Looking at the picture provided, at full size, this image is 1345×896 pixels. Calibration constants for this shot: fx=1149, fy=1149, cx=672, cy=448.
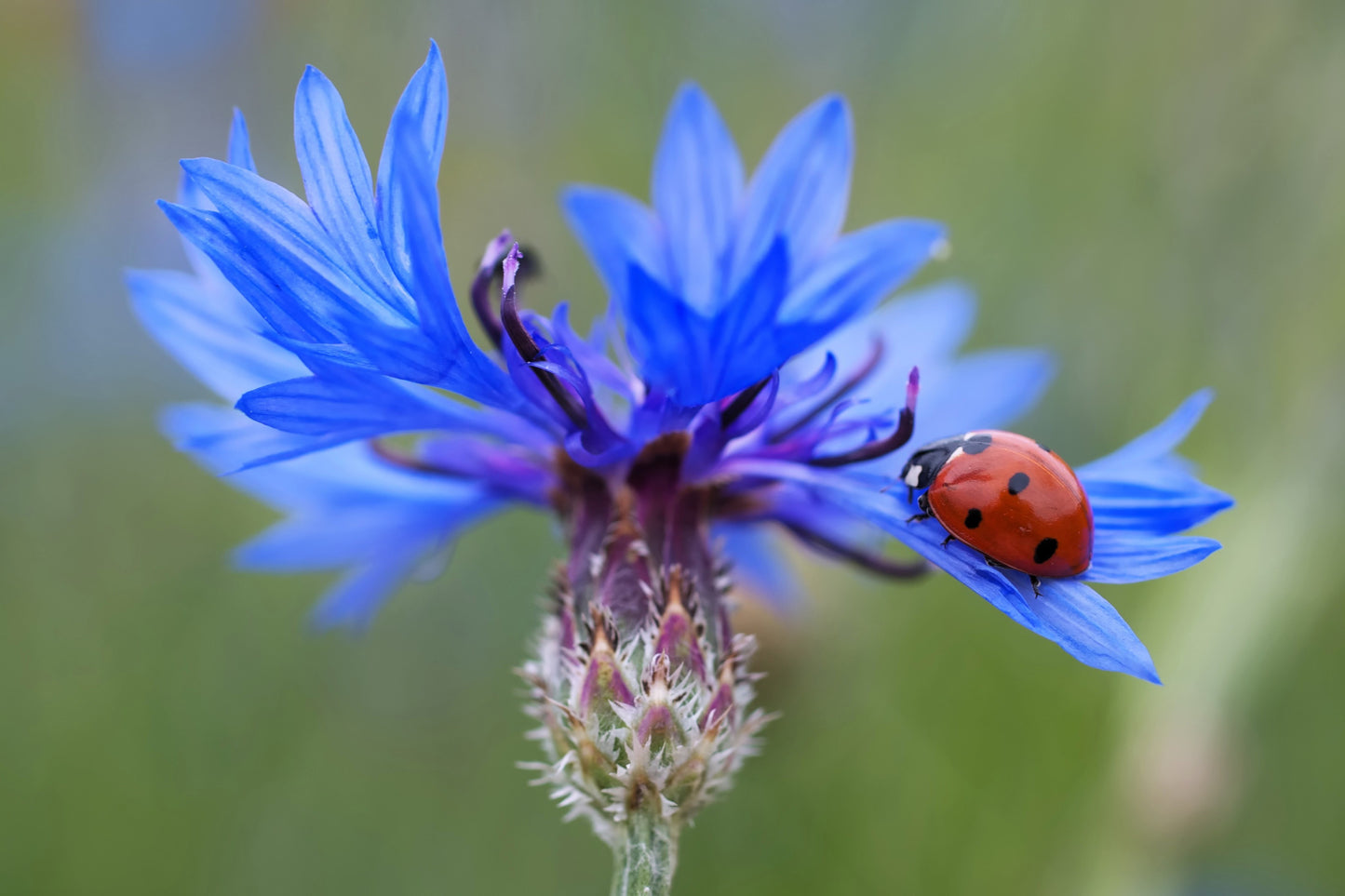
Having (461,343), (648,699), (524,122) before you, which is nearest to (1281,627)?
(648,699)

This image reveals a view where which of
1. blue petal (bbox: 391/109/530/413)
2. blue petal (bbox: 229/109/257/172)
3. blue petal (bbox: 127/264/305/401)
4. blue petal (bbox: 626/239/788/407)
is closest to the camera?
blue petal (bbox: 391/109/530/413)

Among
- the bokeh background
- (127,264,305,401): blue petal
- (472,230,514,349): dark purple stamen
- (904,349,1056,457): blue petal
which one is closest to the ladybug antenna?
(904,349,1056,457): blue petal

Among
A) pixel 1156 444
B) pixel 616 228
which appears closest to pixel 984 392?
pixel 1156 444

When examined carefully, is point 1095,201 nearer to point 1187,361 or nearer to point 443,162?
point 1187,361

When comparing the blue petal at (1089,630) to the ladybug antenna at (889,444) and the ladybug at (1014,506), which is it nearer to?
the ladybug at (1014,506)

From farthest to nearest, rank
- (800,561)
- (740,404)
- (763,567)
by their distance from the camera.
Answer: (800,561)
(763,567)
(740,404)

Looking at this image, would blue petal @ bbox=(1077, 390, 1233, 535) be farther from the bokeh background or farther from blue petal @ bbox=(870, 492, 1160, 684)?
the bokeh background

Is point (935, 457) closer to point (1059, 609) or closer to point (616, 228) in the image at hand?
point (1059, 609)
